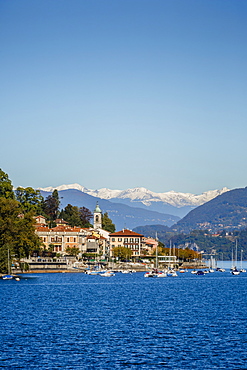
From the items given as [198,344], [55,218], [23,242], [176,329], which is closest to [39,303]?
[176,329]

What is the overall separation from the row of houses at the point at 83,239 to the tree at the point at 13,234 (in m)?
38.5

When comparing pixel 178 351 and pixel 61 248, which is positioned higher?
pixel 61 248

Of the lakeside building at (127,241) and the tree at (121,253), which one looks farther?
the lakeside building at (127,241)

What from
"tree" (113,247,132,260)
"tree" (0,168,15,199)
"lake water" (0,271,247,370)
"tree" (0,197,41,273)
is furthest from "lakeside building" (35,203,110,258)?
"lake water" (0,271,247,370)

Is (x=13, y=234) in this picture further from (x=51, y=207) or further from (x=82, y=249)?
(x=51, y=207)

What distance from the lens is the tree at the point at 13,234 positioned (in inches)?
4021

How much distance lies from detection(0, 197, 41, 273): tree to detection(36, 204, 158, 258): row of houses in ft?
126

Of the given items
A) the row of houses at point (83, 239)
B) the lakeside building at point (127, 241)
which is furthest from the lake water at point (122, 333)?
the lakeside building at point (127, 241)

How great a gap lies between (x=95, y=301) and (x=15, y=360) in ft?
111

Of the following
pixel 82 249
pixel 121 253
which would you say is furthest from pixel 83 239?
pixel 121 253

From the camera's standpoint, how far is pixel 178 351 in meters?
37.6

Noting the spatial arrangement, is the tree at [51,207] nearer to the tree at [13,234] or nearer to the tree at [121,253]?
the tree at [121,253]

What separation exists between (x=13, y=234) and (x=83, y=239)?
65239 millimetres

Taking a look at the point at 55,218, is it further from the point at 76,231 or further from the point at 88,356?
the point at 88,356
